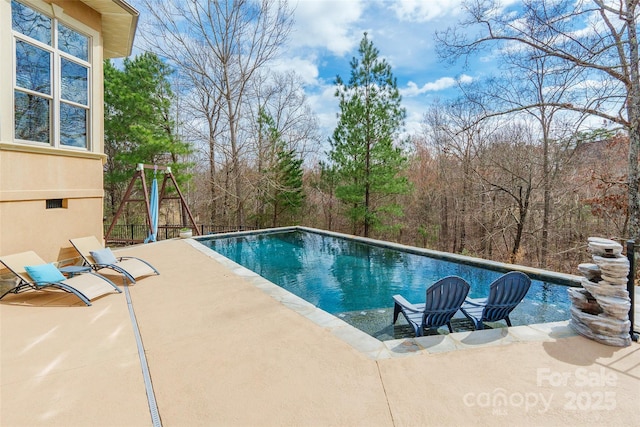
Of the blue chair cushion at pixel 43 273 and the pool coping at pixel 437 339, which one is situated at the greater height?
the blue chair cushion at pixel 43 273

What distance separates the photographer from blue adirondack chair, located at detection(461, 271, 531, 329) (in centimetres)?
399

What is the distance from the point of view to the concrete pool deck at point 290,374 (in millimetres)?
2215

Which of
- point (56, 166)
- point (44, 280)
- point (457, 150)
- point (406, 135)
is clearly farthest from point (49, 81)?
point (457, 150)

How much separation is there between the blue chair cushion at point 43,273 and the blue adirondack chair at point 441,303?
5191mm

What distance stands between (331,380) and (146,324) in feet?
8.37

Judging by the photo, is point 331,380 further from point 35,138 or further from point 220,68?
point 220,68

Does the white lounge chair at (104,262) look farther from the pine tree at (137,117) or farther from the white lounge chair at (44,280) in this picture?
the pine tree at (137,117)

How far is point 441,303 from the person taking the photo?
154 inches

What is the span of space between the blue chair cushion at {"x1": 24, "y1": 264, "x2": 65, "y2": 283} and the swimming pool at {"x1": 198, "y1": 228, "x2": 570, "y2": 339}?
159 inches

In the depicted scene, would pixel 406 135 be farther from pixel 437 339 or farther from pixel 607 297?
pixel 437 339

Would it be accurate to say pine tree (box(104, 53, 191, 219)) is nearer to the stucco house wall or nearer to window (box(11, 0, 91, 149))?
the stucco house wall

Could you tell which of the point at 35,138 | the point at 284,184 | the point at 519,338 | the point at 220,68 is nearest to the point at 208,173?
the point at 284,184

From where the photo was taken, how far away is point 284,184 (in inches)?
799

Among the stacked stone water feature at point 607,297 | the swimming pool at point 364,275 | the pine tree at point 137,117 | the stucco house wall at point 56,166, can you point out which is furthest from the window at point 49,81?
the pine tree at point 137,117
